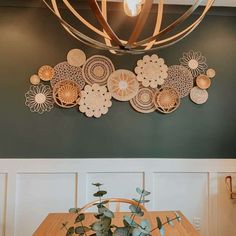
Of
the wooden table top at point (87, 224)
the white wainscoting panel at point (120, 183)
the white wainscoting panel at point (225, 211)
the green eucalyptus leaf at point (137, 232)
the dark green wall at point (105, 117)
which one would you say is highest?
the dark green wall at point (105, 117)

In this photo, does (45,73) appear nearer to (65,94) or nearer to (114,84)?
(65,94)

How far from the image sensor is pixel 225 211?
2.82 metres

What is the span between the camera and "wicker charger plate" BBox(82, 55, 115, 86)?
282cm

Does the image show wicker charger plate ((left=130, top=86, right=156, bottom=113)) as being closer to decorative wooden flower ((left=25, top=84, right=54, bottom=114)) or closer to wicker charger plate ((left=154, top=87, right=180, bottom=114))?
wicker charger plate ((left=154, top=87, right=180, bottom=114))

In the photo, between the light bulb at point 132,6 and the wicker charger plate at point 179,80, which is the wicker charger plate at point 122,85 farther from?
the light bulb at point 132,6

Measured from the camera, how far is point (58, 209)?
8.98 ft

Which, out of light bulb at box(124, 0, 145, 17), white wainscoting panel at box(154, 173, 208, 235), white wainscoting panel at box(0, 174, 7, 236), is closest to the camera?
light bulb at box(124, 0, 145, 17)

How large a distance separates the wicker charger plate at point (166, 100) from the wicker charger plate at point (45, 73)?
1.11m

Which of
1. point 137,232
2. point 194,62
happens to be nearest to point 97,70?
point 194,62

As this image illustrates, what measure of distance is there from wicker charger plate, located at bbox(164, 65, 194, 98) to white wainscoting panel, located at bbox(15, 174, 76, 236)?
141 cm

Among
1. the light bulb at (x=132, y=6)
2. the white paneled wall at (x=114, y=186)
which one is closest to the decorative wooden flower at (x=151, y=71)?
the white paneled wall at (x=114, y=186)

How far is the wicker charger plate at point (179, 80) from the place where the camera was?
2.87 m

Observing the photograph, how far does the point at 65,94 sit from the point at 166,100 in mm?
1051

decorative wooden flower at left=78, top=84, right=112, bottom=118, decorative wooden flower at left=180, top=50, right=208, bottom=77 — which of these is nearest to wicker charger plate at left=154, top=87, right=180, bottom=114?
decorative wooden flower at left=180, top=50, right=208, bottom=77
